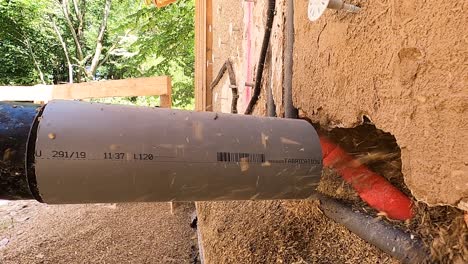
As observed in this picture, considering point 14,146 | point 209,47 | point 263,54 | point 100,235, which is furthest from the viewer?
point 209,47

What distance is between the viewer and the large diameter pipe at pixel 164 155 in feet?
2.87

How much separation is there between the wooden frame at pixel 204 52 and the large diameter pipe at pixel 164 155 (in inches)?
177

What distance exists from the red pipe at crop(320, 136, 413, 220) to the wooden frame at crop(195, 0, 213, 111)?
166 inches

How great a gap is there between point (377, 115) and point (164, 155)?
62 cm

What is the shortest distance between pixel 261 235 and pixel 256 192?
0.60 m

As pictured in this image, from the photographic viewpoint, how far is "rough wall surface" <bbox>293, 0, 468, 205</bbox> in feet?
2.51

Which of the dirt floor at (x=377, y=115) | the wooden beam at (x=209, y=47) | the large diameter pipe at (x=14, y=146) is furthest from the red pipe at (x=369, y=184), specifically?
the wooden beam at (x=209, y=47)

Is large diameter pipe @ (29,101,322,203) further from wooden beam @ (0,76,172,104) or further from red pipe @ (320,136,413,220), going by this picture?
wooden beam @ (0,76,172,104)

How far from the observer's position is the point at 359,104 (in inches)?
43.6

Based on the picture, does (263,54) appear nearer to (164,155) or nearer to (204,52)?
(164,155)

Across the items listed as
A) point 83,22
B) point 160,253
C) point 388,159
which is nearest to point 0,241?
point 160,253

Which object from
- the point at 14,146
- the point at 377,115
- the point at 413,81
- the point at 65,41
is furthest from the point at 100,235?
the point at 65,41

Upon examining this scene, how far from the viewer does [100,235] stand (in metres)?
4.25

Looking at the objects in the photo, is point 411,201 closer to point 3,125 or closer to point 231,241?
point 231,241
